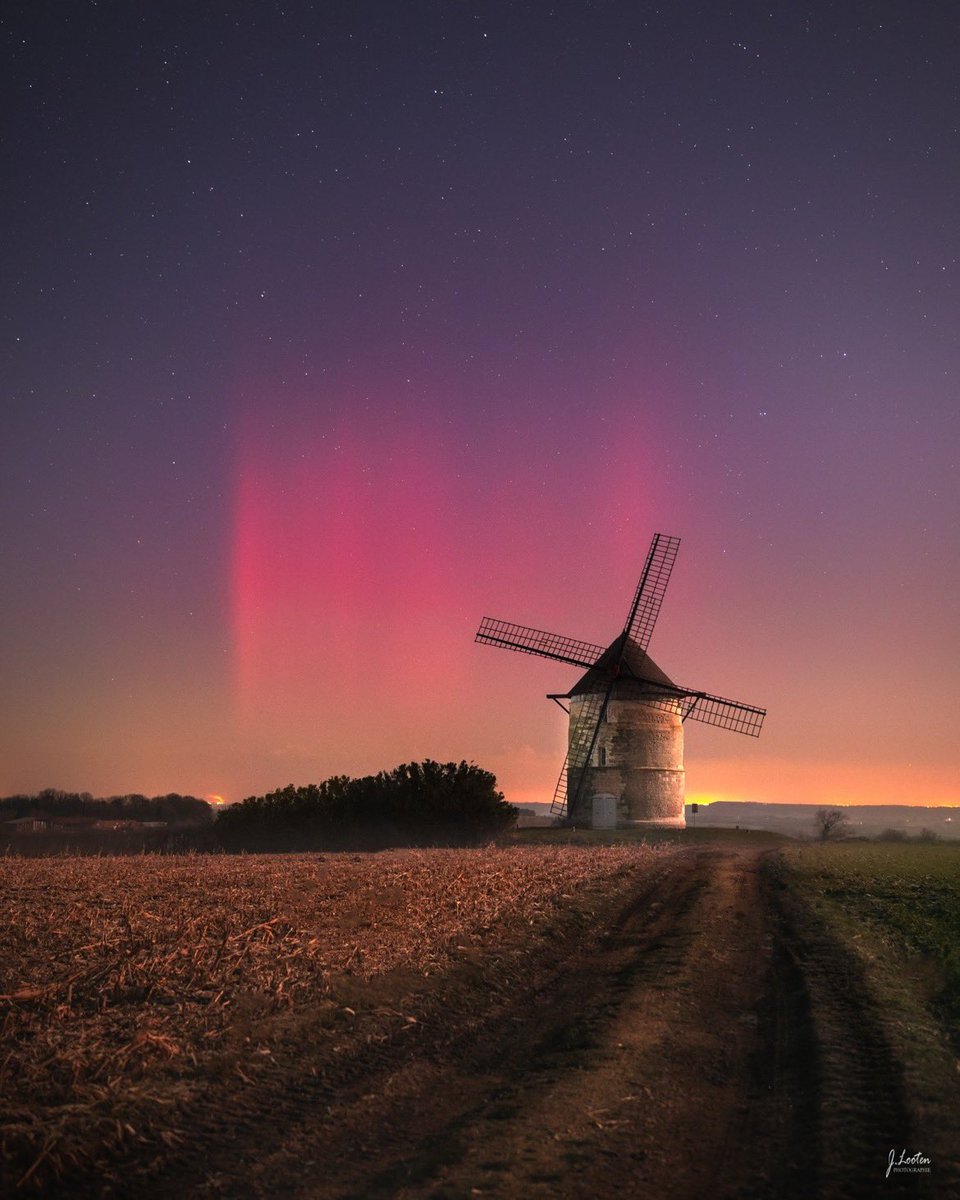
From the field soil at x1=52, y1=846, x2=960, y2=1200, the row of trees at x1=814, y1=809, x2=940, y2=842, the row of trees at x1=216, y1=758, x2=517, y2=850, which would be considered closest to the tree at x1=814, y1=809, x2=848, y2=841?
the row of trees at x1=814, y1=809, x2=940, y2=842

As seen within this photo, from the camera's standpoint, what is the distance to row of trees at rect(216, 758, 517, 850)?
1699 inches

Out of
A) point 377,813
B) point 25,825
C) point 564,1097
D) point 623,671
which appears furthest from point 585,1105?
point 25,825

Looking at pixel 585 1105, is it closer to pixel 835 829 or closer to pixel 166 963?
pixel 166 963

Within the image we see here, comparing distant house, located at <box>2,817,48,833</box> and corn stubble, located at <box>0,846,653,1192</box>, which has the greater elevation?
corn stubble, located at <box>0,846,653,1192</box>

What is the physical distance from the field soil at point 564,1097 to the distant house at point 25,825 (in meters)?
43.4

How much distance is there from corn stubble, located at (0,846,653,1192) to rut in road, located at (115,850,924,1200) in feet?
1.96

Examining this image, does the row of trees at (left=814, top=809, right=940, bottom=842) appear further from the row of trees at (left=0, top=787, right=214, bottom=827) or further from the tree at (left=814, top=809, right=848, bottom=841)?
the row of trees at (left=0, top=787, right=214, bottom=827)

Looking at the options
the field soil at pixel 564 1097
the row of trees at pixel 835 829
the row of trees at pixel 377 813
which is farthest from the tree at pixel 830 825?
the field soil at pixel 564 1097

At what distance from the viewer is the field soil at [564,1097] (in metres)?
5.74

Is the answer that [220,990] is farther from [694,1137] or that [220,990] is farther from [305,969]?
[694,1137]

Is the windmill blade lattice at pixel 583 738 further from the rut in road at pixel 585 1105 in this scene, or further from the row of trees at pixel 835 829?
the rut in road at pixel 585 1105

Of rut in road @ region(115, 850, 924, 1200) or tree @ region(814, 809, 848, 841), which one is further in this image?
tree @ region(814, 809, 848, 841)

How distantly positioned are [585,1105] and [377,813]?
127 ft

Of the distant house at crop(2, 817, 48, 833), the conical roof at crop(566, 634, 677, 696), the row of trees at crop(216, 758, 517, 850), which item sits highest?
the conical roof at crop(566, 634, 677, 696)
